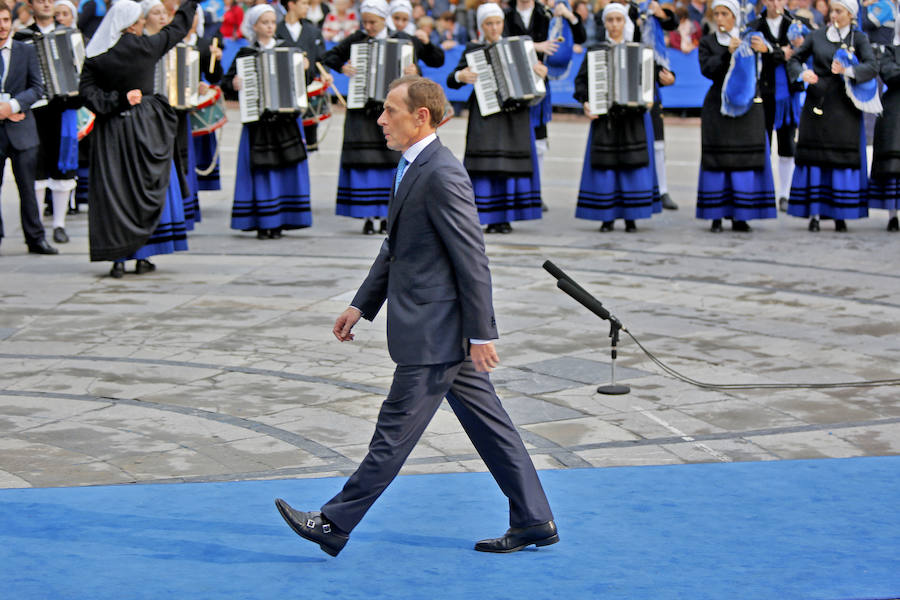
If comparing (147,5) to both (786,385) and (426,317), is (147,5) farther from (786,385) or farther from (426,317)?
(426,317)

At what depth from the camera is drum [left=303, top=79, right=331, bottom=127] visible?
1147cm

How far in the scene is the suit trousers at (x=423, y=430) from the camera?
4109mm

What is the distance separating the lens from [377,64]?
10781mm

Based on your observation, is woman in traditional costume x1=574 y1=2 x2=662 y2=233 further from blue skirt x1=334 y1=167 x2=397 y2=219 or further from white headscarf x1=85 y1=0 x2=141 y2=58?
white headscarf x1=85 y1=0 x2=141 y2=58

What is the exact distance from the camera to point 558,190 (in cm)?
1409

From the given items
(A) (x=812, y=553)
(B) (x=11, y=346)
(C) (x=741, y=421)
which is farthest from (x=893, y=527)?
(B) (x=11, y=346)

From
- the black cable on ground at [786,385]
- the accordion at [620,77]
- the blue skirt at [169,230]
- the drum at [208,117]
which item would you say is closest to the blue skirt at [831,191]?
the accordion at [620,77]

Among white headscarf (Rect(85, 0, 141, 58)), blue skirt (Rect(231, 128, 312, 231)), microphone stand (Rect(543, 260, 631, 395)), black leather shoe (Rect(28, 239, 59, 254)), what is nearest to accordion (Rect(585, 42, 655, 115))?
blue skirt (Rect(231, 128, 312, 231))

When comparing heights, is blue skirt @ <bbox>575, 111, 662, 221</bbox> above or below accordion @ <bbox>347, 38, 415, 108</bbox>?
below

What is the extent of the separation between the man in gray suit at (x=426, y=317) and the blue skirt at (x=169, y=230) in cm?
525

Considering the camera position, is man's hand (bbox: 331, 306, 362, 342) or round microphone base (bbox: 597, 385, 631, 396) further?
round microphone base (bbox: 597, 385, 631, 396)

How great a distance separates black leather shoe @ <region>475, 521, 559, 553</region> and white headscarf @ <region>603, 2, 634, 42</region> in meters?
7.18

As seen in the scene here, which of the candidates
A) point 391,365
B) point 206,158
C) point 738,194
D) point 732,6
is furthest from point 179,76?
point 738,194

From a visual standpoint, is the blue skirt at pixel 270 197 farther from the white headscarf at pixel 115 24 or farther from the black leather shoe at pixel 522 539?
the black leather shoe at pixel 522 539
